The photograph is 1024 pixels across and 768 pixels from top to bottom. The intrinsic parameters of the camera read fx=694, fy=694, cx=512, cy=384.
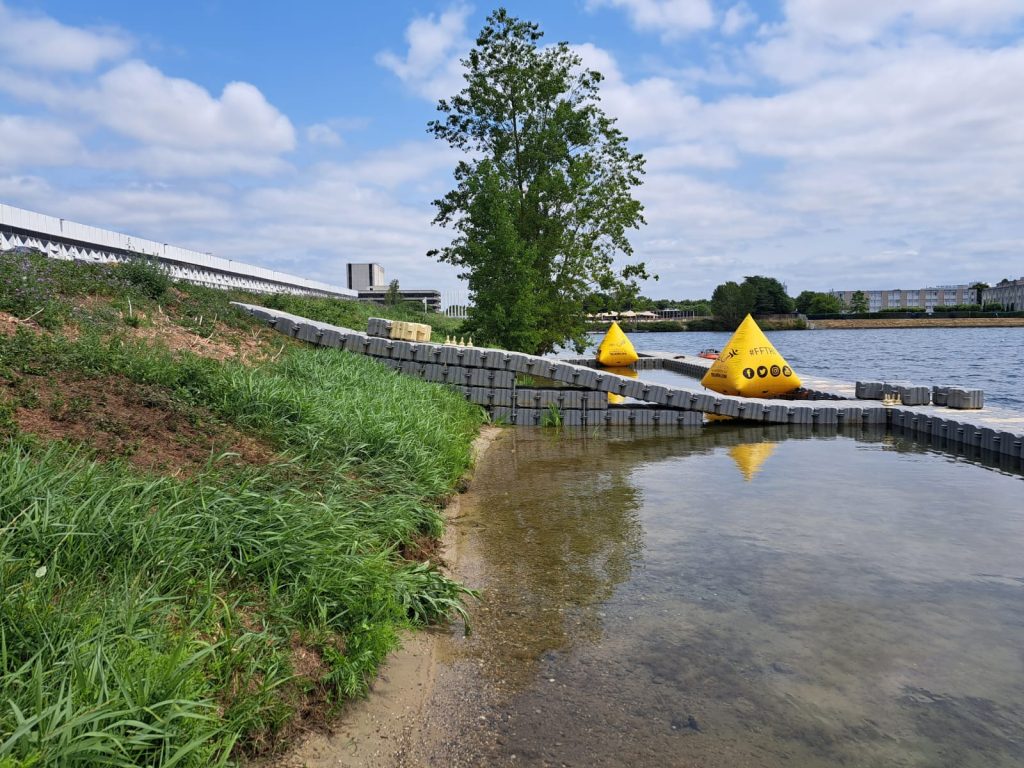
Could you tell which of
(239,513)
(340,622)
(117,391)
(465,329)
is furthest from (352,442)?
(465,329)

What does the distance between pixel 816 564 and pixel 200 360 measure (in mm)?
8337

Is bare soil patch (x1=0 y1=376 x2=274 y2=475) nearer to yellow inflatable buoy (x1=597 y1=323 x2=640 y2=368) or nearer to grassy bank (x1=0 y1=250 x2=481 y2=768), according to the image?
grassy bank (x1=0 y1=250 x2=481 y2=768)

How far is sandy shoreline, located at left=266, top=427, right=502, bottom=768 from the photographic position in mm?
3547

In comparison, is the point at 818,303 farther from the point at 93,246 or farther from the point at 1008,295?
the point at 93,246

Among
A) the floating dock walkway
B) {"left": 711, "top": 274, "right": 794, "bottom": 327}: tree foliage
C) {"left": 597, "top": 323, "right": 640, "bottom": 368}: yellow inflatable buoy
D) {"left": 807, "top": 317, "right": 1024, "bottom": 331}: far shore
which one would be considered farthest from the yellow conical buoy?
{"left": 807, "top": 317, "right": 1024, "bottom": 331}: far shore

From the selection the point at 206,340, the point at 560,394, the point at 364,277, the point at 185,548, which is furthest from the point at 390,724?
the point at 364,277

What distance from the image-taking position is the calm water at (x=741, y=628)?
383cm

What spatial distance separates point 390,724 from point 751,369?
17.2m

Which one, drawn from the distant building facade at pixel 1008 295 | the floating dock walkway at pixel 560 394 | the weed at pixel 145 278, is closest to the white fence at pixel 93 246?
the weed at pixel 145 278

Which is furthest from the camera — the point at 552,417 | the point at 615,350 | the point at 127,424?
the point at 615,350

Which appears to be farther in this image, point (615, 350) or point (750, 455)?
point (615, 350)

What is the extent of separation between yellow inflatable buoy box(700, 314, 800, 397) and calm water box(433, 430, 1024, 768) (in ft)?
30.9

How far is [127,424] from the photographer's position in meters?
6.63

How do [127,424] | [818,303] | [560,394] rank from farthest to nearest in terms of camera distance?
[818,303]
[560,394]
[127,424]
